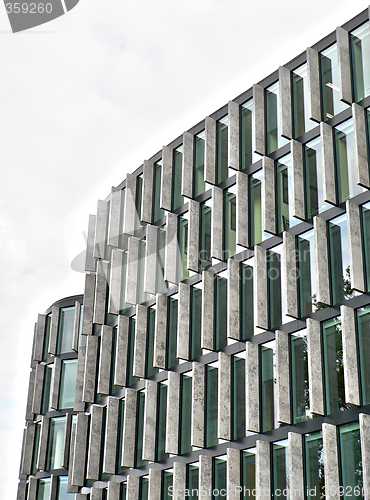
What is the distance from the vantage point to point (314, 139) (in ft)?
89.8

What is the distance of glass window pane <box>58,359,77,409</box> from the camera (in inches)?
1539

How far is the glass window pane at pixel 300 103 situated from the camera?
2800 cm

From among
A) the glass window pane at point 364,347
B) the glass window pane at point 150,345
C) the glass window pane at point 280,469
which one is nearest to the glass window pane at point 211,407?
the glass window pane at point 280,469

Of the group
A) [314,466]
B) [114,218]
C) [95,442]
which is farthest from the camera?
[114,218]

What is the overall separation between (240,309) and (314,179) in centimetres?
566

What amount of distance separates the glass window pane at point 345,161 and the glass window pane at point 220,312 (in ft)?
21.5

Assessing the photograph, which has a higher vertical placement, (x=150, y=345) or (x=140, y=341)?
(x=140, y=341)

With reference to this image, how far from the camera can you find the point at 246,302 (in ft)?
91.4

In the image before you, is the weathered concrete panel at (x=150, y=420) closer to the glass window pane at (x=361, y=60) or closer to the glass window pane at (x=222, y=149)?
the glass window pane at (x=222, y=149)

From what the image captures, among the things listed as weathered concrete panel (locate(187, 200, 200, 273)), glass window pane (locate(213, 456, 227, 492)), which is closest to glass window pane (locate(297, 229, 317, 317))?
weathered concrete panel (locate(187, 200, 200, 273))

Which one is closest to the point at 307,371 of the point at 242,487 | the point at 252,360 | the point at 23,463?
the point at 252,360

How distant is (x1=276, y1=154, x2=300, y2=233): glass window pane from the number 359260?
1528 centimetres

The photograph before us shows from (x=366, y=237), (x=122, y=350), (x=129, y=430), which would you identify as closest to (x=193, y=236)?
(x=122, y=350)

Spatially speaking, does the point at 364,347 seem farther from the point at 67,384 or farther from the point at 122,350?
the point at 67,384
